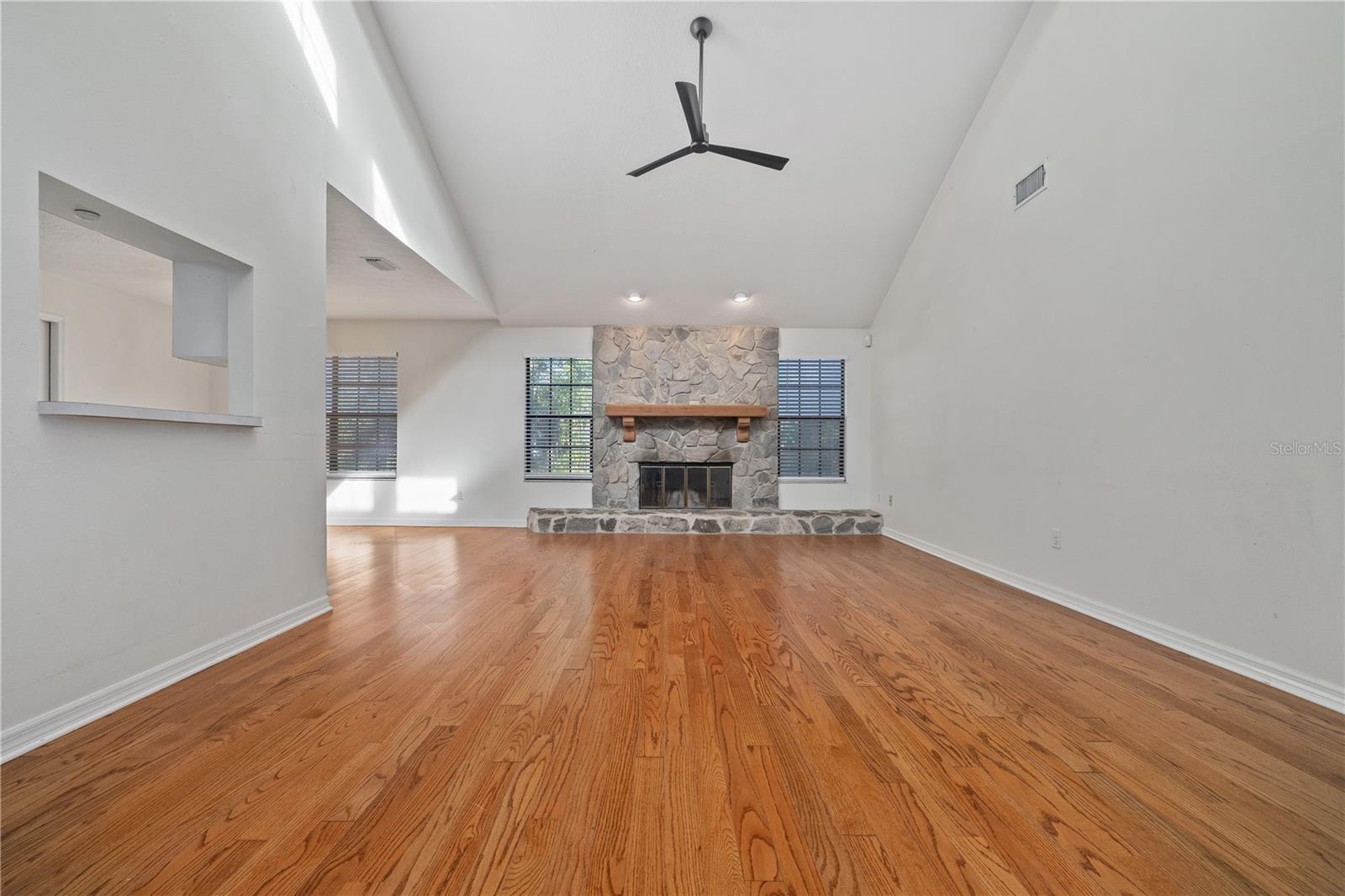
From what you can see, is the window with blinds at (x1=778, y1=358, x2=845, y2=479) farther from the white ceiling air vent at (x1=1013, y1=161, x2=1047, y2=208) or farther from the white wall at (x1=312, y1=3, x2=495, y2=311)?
the white wall at (x1=312, y1=3, x2=495, y2=311)

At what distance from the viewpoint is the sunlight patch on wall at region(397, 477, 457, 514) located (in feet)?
21.5

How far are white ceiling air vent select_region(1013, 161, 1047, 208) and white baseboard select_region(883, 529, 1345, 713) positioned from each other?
7.64 feet

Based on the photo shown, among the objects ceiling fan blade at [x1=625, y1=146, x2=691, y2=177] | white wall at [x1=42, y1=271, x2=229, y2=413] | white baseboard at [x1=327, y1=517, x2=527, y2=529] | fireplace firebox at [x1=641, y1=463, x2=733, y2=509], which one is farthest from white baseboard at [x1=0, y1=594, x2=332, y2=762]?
fireplace firebox at [x1=641, y1=463, x2=733, y2=509]

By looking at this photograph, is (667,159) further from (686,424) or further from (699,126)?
(686,424)

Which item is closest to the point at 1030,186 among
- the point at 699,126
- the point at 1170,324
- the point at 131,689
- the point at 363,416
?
the point at 1170,324

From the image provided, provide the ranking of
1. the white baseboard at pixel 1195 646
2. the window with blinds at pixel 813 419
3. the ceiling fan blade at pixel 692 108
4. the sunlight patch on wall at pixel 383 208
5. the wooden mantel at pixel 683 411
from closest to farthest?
the white baseboard at pixel 1195 646 → the ceiling fan blade at pixel 692 108 → the sunlight patch on wall at pixel 383 208 → the wooden mantel at pixel 683 411 → the window with blinds at pixel 813 419

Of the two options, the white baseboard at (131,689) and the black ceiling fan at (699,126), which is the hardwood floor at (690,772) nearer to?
the white baseboard at (131,689)

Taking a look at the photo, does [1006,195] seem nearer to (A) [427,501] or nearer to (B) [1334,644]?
(B) [1334,644]

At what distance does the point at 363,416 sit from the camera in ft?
21.7

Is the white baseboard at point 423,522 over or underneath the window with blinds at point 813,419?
underneath

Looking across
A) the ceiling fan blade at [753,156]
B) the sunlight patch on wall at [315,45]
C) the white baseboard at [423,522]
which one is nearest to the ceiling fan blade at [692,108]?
the ceiling fan blade at [753,156]

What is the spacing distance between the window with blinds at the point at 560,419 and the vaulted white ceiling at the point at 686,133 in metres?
1.03

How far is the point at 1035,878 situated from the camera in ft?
3.56

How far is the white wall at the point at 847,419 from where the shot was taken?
665cm
